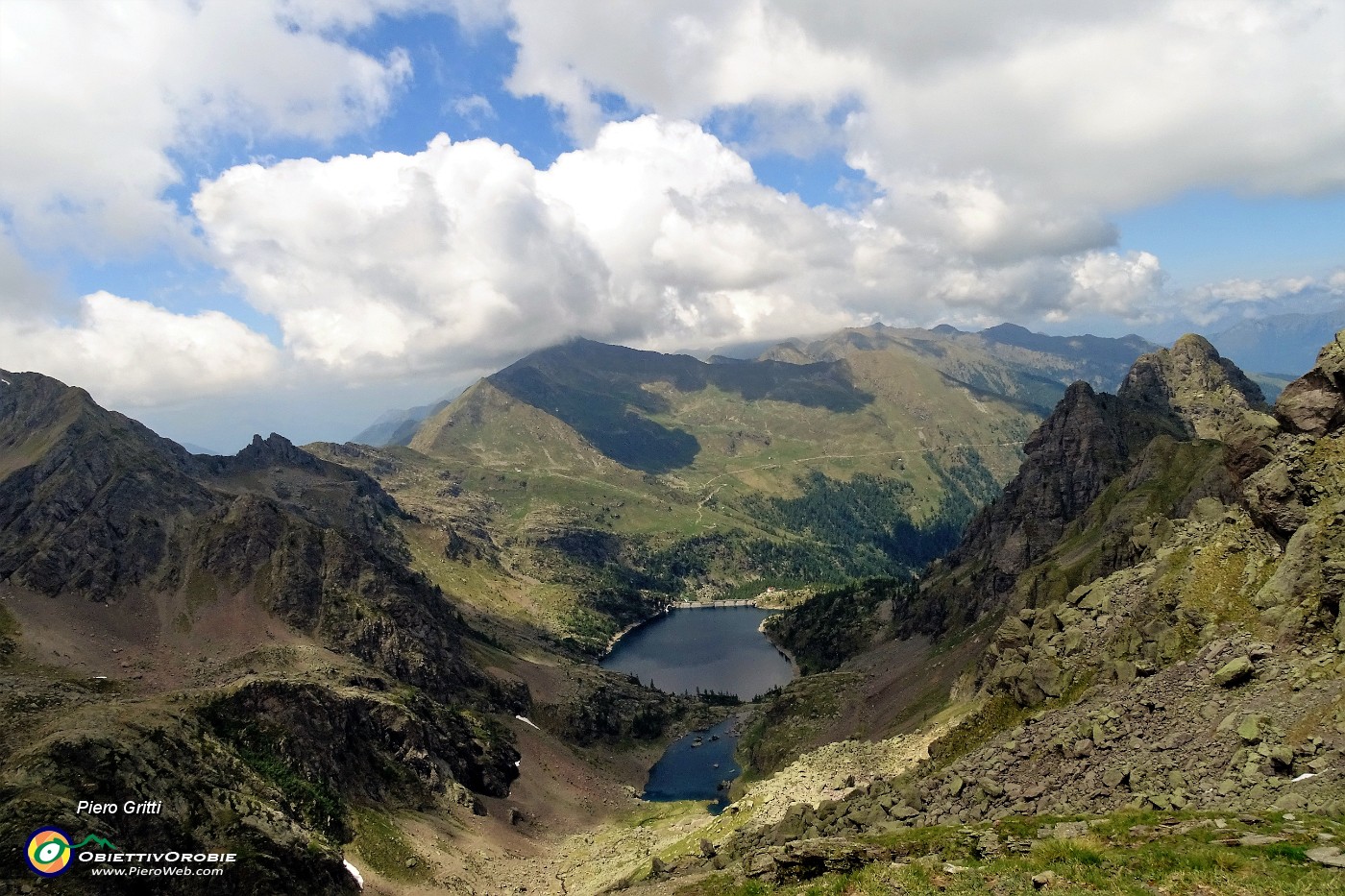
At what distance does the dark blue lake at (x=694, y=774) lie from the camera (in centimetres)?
16788

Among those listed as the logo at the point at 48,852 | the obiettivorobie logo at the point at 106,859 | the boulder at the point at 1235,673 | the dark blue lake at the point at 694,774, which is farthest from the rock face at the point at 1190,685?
the dark blue lake at the point at 694,774

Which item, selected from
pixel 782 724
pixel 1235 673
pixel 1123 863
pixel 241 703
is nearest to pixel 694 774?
pixel 782 724

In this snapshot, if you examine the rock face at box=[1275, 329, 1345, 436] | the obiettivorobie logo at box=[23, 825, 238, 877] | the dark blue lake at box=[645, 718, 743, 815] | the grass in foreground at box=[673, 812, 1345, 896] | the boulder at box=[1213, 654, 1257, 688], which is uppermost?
the rock face at box=[1275, 329, 1345, 436]

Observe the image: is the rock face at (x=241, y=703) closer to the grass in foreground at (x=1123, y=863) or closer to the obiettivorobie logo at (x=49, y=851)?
the obiettivorobie logo at (x=49, y=851)

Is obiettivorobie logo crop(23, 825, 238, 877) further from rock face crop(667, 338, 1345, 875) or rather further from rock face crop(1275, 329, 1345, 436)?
rock face crop(1275, 329, 1345, 436)

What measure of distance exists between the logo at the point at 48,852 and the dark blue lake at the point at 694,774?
11600 cm

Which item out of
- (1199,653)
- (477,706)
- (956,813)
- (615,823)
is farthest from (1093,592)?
(477,706)

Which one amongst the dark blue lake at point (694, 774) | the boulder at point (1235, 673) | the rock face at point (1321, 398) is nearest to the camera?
the boulder at point (1235, 673)

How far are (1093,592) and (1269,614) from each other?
3247 cm

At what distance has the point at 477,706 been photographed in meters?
180

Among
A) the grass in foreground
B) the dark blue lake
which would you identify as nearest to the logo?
the grass in foreground

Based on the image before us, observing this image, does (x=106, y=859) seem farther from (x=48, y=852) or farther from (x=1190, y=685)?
(x=1190, y=685)

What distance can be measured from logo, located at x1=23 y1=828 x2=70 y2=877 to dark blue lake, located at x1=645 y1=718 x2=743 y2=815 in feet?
381

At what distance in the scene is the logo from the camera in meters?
53.8
